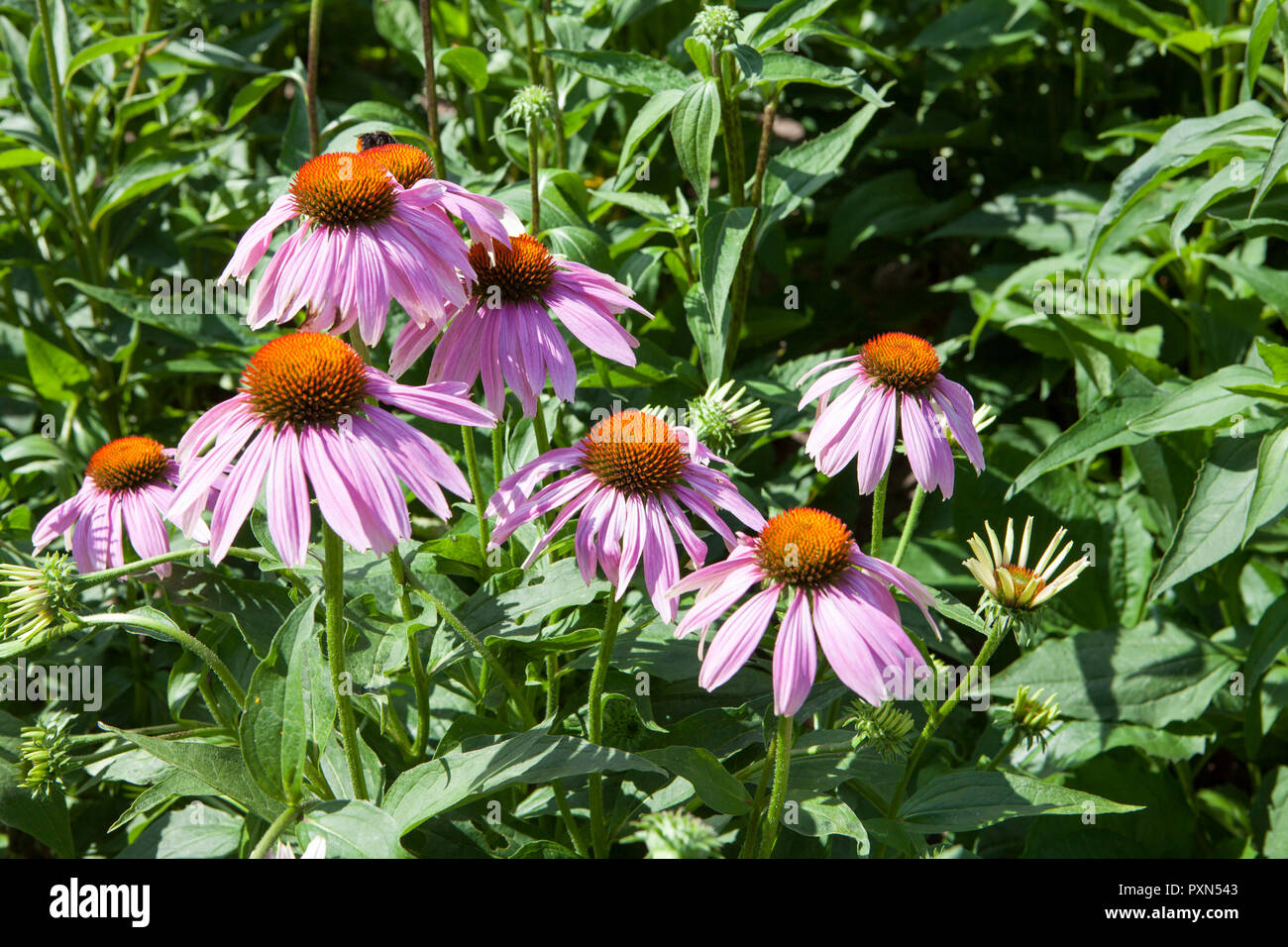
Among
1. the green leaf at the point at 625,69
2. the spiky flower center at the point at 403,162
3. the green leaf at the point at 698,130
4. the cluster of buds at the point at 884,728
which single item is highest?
the green leaf at the point at 625,69

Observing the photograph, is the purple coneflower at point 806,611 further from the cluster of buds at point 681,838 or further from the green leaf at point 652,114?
the green leaf at point 652,114

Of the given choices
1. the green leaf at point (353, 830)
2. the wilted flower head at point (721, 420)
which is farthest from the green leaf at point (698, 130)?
the green leaf at point (353, 830)

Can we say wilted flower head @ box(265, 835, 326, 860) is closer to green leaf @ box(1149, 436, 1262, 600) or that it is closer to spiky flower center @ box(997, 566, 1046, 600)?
spiky flower center @ box(997, 566, 1046, 600)

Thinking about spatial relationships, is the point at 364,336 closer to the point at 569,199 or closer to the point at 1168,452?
the point at 569,199

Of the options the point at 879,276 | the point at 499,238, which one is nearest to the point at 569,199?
the point at 499,238

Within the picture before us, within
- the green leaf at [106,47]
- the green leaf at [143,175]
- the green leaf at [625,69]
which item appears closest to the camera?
the green leaf at [625,69]

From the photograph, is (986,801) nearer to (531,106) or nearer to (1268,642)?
(1268,642)

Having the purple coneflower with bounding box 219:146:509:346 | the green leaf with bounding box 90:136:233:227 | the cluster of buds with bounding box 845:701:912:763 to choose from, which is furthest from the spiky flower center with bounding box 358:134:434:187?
the green leaf with bounding box 90:136:233:227

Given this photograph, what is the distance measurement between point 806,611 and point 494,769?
0.39 m

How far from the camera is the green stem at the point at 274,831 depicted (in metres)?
1.14

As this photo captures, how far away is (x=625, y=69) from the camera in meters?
1.83

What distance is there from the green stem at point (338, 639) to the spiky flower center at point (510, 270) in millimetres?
363

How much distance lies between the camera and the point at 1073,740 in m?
1.97
